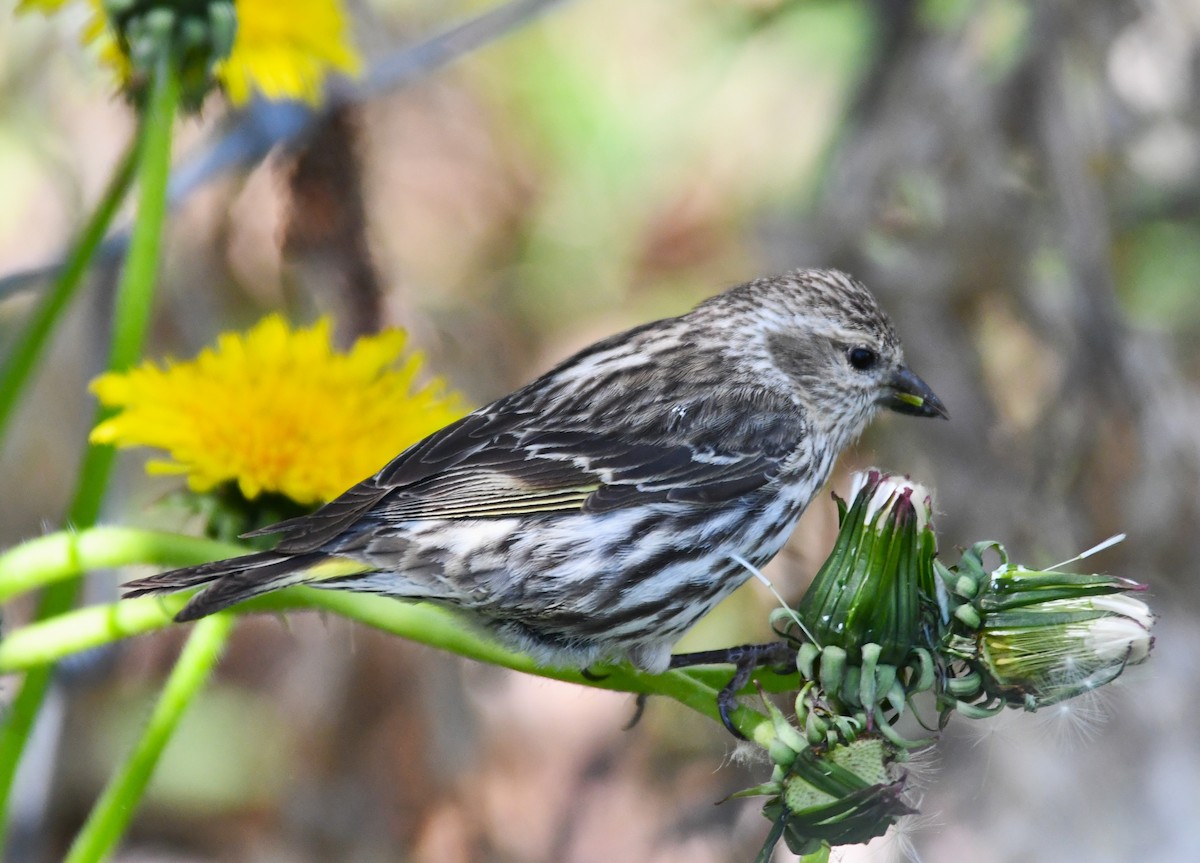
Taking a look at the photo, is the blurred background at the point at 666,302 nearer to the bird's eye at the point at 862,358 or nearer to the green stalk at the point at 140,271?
the bird's eye at the point at 862,358

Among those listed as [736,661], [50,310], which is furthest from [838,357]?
[50,310]

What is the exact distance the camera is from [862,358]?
2.90 meters

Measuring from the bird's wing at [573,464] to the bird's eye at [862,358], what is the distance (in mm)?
264

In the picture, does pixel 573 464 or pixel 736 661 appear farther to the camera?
pixel 573 464

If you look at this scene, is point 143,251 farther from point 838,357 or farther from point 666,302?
point 666,302

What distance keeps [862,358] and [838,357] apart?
49 millimetres

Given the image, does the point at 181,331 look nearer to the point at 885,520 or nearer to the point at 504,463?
the point at 504,463

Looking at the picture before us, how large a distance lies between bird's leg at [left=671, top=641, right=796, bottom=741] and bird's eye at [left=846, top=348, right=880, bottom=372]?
0.81 m

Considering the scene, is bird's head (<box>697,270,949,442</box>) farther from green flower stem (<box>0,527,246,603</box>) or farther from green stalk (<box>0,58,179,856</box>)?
green flower stem (<box>0,527,246,603</box>)

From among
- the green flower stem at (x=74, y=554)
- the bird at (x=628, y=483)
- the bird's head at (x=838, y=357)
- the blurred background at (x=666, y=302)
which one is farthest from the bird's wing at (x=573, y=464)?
the blurred background at (x=666, y=302)

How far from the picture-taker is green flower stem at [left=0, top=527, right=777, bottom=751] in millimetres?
1808

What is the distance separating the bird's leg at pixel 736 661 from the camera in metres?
1.92

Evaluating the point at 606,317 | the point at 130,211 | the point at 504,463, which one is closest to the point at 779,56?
the point at 606,317

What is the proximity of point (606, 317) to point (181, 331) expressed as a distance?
1508mm
